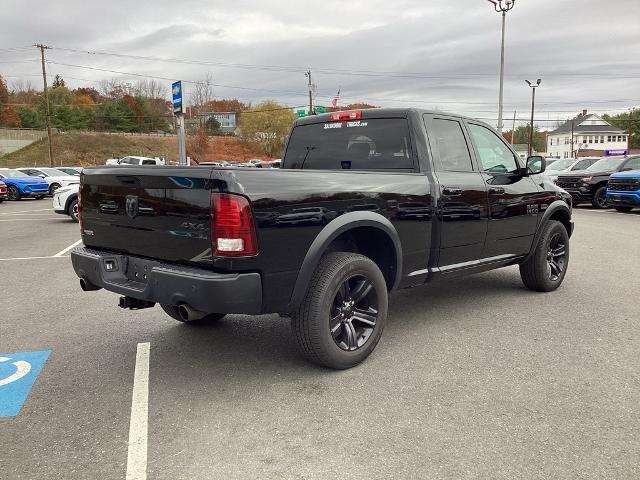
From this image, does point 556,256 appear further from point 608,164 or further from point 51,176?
point 51,176

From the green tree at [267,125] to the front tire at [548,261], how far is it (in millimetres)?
81235

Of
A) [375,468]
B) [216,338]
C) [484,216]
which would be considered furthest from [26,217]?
[375,468]

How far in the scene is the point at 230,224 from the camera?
3084 millimetres

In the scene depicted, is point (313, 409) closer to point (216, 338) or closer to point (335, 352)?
point (335, 352)

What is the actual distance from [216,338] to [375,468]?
233 centimetres

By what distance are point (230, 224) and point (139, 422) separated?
1253mm

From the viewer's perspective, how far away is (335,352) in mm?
3662

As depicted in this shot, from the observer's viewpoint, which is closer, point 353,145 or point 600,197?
point 353,145

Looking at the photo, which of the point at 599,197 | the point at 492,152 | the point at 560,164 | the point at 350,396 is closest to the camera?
the point at 350,396

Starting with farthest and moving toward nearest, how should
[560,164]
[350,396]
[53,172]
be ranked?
[53,172] < [560,164] < [350,396]

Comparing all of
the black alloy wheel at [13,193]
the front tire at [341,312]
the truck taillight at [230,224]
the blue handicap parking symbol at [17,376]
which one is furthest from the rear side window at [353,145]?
the black alloy wheel at [13,193]

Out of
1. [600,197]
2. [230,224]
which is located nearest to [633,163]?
[600,197]

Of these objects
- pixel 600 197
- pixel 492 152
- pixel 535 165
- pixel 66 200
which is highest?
pixel 492 152

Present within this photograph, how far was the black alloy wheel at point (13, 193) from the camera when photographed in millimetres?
26250
